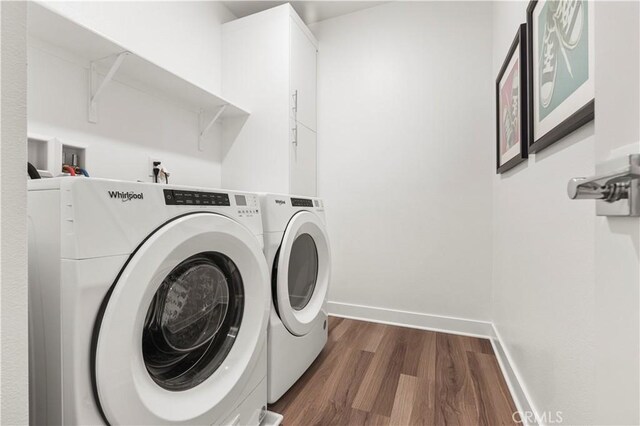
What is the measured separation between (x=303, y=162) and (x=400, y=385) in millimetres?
1505

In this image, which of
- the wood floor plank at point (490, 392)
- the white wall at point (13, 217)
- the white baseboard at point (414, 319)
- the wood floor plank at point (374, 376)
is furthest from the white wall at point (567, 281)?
the white wall at point (13, 217)

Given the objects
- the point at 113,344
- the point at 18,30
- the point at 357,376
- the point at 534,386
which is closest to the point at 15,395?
the point at 113,344

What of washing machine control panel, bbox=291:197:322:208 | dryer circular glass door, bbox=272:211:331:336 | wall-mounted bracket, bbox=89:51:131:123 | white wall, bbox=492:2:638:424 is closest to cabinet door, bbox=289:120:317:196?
washing machine control panel, bbox=291:197:322:208

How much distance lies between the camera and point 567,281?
76cm

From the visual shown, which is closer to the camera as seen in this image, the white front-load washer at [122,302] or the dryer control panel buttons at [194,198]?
the white front-load washer at [122,302]

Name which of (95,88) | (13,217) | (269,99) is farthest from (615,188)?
(269,99)

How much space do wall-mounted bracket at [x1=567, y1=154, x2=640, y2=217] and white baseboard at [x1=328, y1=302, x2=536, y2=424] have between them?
129 cm

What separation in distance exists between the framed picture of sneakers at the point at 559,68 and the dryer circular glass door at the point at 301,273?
96 cm

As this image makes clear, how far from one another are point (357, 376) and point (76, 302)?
1229 mm

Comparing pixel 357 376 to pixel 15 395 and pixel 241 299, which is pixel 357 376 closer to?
pixel 241 299

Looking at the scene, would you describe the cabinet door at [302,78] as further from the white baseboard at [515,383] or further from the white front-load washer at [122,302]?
the white baseboard at [515,383]

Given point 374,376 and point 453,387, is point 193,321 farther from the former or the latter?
point 453,387

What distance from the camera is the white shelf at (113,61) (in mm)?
1018

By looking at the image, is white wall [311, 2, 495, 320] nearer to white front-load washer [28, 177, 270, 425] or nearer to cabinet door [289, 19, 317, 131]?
cabinet door [289, 19, 317, 131]
